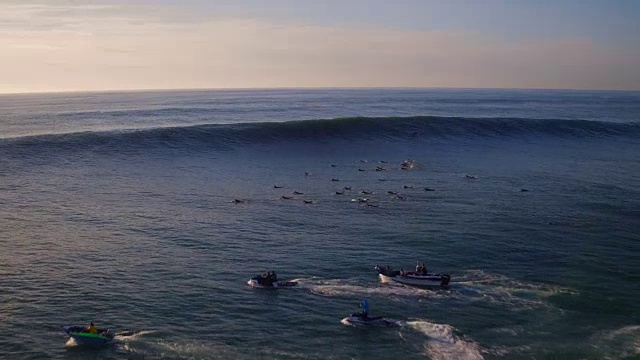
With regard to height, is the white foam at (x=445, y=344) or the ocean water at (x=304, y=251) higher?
the ocean water at (x=304, y=251)

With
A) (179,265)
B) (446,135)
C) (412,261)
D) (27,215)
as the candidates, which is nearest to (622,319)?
(412,261)

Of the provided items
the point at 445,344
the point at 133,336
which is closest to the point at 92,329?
the point at 133,336

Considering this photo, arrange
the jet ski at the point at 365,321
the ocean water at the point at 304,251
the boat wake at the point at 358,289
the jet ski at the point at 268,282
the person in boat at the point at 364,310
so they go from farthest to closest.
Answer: the jet ski at the point at 268,282, the boat wake at the point at 358,289, the person in boat at the point at 364,310, the jet ski at the point at 365,321, the ocean water at the point at 304,251

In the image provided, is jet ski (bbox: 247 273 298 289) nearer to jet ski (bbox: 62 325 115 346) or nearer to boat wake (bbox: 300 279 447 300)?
boat wake (bbox: 300 279 447 300)

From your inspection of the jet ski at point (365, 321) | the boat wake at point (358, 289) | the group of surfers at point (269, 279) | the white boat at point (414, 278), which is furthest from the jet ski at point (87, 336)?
the white boat at point (414, 278)

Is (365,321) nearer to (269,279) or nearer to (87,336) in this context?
(269,279)

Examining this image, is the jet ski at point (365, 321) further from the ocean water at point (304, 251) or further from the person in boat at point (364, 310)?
the ocean water at point (304, 251)
